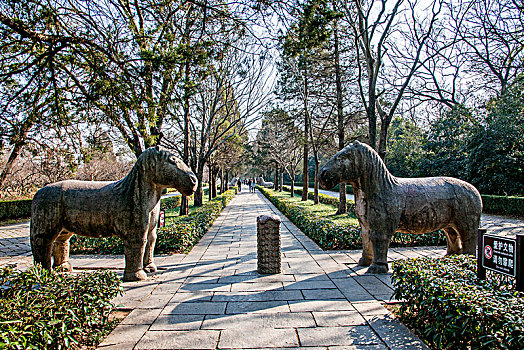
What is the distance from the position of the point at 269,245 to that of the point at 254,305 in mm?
1464

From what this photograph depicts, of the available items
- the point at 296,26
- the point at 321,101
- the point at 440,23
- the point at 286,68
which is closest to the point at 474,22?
the point at 440,23

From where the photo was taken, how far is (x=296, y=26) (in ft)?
19.7

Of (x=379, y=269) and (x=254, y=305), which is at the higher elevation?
(x=379, y=269)

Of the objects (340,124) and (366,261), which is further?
(340,124)

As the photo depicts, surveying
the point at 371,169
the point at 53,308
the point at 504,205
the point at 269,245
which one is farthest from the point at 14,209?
the point at 504,205

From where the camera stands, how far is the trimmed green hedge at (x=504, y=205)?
13328 millimetres

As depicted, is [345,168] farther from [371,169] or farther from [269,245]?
[269,245]

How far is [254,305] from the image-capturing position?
3848 mm

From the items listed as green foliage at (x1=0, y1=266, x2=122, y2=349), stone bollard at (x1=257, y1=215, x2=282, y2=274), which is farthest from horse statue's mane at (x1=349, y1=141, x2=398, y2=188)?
green foliage at (x1=0, y1=266, x2=122, y2=349)

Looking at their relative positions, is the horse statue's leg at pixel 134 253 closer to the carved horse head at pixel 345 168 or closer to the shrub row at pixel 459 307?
the carved horse head at pixel 345 168

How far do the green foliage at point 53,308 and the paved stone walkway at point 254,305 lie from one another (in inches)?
11.1

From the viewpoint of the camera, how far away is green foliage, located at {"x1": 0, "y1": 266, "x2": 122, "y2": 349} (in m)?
2.16

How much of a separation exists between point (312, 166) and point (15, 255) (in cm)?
4647

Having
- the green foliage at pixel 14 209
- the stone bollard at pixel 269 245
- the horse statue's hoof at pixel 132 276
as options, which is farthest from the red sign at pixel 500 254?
the green foliage at pixel 14 209
